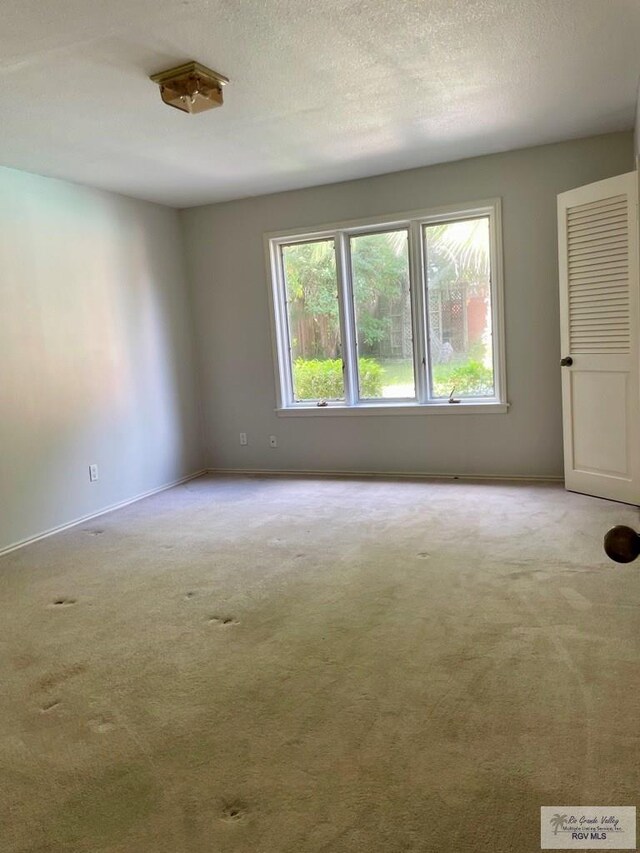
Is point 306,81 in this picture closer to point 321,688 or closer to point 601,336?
point 601,336

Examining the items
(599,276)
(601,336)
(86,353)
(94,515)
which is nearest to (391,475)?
(601,336)

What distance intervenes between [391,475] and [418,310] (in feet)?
4.71

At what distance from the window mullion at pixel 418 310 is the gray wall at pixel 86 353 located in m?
2.22

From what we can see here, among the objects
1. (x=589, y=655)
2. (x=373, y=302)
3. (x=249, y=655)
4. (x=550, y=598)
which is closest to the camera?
(x=589, y=655)

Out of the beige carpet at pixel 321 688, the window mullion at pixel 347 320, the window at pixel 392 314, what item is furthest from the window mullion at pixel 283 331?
the beige carpet at pixel 321 688

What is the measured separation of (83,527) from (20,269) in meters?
1.87

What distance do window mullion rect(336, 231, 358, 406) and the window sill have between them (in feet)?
0.39

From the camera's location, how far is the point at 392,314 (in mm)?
5238

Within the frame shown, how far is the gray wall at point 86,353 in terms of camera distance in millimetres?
4121

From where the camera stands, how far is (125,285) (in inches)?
201

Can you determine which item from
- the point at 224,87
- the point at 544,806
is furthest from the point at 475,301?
the point at 544,806

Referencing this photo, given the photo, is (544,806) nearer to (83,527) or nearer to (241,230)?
(83,527)

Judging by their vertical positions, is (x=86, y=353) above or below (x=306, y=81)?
below

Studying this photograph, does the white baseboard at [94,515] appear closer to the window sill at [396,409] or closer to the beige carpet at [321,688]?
the beige carpet at [321,688]
